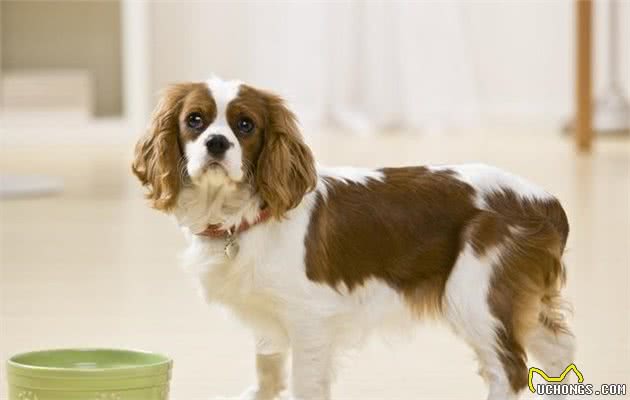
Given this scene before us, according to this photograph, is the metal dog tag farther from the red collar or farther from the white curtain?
the white curtain

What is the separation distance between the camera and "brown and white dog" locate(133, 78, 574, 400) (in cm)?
157

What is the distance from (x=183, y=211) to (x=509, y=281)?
1.33 ft

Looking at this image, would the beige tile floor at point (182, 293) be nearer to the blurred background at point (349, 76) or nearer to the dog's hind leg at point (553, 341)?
the dog's hind leg at point (553, 341)

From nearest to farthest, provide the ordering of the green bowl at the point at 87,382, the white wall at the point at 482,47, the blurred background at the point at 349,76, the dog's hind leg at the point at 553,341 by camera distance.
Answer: the green bowl at the point at 87,382 → the dog's hind leg at the point at 553,341 → the blurred background at the point at 349,76 → the white wall at the point at 482,47

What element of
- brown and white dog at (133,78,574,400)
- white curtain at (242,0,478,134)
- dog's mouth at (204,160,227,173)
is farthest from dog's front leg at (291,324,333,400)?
white curtain at (242,0,478,134)

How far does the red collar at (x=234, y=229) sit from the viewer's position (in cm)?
159

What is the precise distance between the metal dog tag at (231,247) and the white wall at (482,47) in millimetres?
4632

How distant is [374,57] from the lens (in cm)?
622

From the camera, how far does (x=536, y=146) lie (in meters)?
5.40

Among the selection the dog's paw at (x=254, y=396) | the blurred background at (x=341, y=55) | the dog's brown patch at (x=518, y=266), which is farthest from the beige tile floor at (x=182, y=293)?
the blurred background at (x=341, y=55)

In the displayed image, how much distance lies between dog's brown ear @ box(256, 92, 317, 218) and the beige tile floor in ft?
0.62

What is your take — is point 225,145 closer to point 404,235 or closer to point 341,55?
point 404,235

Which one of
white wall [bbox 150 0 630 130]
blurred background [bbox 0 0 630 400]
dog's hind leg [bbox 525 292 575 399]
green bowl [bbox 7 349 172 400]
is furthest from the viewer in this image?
white wall [bbox 150 0 630 130]

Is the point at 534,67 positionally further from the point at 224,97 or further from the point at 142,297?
the point at 224,97
